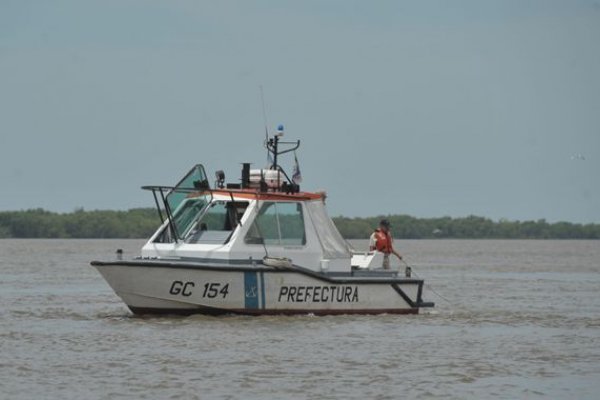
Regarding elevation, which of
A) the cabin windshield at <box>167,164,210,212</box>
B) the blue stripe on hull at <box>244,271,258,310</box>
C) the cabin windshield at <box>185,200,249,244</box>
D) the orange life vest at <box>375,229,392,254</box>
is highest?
the cabin windshield at <box>167,164,210,212</box>

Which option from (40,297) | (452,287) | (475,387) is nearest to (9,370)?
(475,387)

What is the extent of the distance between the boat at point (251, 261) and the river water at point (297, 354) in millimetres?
316

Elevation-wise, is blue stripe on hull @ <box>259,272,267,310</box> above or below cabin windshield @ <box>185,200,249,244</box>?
below

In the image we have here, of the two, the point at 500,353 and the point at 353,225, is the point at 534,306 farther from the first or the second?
the point at 353,225

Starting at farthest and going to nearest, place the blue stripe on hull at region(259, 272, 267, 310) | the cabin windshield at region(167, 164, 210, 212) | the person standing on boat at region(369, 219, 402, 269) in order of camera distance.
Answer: the person standing on boat at region(369, 219, 402, 269), the cabin windshield at region(167, 164, 210, 212), the blue stripe on hull at region(259, 272, 267, 310)

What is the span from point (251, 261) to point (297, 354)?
12.9 ft

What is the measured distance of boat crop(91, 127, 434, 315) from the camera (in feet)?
82.6

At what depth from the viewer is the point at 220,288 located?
25.3 m

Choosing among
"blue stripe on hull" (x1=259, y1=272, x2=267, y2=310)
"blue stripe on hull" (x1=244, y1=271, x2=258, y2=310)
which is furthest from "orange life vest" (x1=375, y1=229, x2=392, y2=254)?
"blue stripe on hull" (x1=244, y1=271, x2=258, y2=310)

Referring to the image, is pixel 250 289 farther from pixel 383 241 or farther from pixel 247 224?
pixel 383 241

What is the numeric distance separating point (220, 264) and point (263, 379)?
5.96 metres

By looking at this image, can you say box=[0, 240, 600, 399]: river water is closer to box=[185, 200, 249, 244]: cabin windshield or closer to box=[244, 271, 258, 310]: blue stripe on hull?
box=[244, 271, 258, 310]: blue stripe on hull

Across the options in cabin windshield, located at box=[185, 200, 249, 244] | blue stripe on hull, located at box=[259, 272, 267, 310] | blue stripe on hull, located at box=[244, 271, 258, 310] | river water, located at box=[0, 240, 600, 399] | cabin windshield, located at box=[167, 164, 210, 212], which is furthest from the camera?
cabin windshield, located at box=[167, 164, 210, 212]

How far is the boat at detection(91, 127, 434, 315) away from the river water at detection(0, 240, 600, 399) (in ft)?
1.04
